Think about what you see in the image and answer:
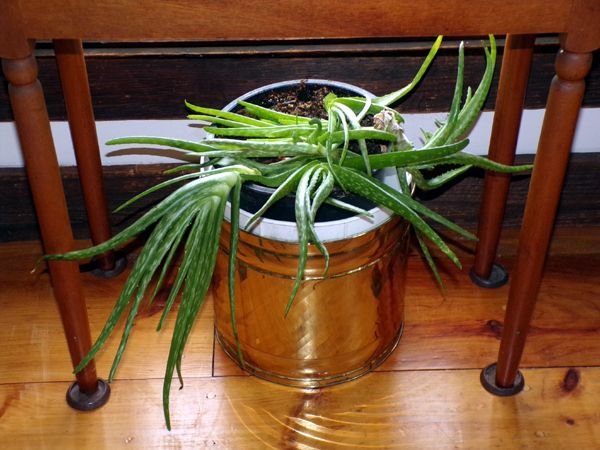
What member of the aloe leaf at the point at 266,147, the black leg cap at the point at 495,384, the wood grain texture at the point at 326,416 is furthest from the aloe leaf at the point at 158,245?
the black leg cap at the point at 495,384

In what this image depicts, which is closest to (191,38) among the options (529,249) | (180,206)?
(180,206)

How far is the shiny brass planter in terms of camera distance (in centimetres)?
95

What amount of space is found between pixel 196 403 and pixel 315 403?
0.51ft

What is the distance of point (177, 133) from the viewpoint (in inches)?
48.3

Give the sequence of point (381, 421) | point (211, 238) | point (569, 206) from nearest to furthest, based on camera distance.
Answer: point (211, 238) → point (381, 421) → point (569, 206)

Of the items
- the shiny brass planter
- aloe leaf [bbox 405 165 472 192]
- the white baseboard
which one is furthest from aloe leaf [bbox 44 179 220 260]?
the white baseboard

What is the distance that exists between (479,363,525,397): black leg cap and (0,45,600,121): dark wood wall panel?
1.29 ft

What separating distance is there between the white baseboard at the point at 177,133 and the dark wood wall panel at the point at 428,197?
1cm

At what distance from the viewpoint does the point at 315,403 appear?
106 cm

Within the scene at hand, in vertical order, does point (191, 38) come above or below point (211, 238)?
above

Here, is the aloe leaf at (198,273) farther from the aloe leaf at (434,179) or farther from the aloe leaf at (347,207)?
the aloe leaf at (434,179)

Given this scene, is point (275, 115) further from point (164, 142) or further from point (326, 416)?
point (326, 416)

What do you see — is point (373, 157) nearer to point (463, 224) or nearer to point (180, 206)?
point (180, 206)

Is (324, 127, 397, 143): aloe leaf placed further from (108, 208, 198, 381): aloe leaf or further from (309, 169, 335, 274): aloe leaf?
(108, 208, 198, 381): aloe leaf
